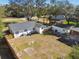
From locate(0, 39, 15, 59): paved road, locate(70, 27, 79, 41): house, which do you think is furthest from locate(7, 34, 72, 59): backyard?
locate(70, 27, 79, 41): house

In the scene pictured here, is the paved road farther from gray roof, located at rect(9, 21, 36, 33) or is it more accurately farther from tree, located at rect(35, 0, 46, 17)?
tree, located at rect(35, 0, 46, 17)

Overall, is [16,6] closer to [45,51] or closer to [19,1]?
[19,1]

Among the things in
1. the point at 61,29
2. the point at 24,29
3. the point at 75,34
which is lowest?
the point at 24,29

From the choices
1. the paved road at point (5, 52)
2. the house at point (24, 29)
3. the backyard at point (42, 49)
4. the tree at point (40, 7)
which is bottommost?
the paved road at point (5, 52)

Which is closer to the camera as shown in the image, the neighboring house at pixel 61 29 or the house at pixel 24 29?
the neighboring house at pixel 61 29

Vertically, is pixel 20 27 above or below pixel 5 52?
above

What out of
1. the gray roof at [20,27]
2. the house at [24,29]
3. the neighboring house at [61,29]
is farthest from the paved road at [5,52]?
the neighboring house at [61,29]

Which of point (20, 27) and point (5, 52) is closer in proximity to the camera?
point (5, 52)

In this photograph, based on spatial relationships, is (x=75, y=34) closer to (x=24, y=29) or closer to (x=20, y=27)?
(x=24, y=29)

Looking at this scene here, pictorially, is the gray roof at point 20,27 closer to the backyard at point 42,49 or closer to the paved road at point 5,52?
the backyard at point 42,49

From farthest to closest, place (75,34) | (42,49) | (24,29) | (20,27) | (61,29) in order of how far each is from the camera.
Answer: (24,29), (20,27), (61,29), (75,34), (42,49)

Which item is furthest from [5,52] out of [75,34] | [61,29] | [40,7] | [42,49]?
[40,7]
